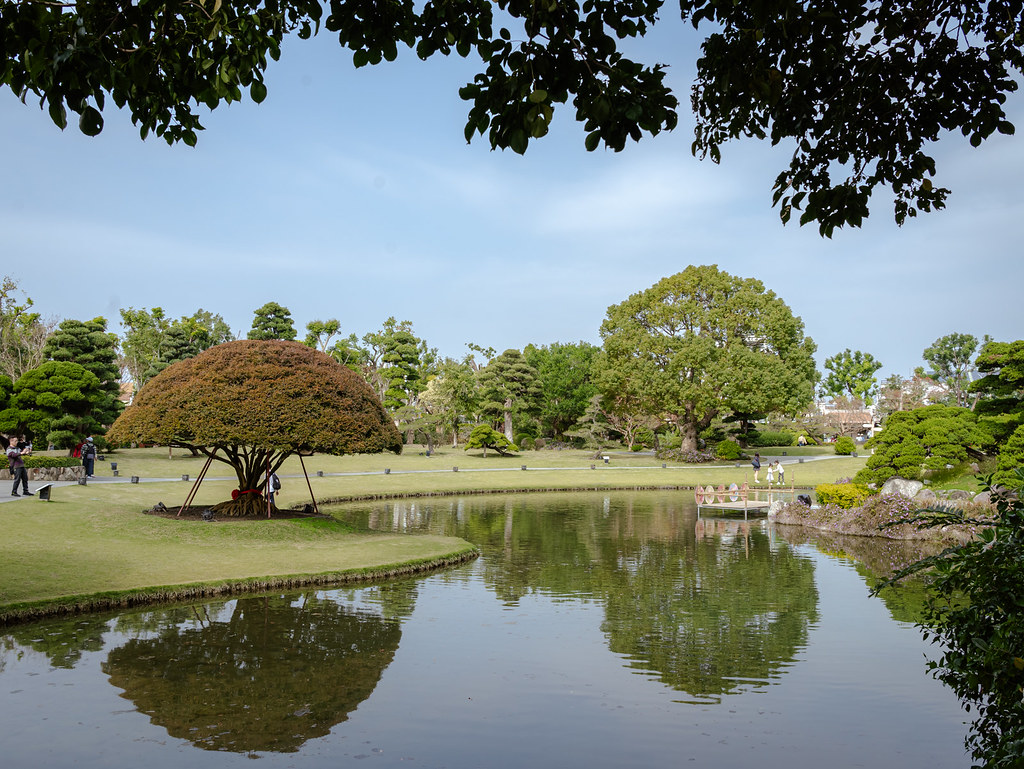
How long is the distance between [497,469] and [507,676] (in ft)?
118

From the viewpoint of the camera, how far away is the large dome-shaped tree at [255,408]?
1958 cm

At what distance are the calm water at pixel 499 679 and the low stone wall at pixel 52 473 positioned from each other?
851 inches

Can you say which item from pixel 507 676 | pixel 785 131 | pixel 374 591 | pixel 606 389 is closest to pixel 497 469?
pixel 606 389

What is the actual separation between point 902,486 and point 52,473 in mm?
33160

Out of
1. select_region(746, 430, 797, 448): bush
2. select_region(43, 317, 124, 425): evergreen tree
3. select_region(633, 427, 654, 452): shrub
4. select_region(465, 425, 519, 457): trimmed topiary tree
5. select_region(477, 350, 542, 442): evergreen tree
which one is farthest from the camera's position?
select_region(746, 430, 797, 448): bush

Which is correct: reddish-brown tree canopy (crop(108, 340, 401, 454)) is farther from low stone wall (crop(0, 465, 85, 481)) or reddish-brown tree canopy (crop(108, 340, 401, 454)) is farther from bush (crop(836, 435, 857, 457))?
bush (crop(836, 435, 857, 457))

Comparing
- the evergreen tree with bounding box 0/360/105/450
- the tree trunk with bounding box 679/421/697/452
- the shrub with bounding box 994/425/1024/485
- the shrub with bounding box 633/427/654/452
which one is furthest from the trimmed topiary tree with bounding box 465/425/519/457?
the shrub with bounding box 994/425/1024/485

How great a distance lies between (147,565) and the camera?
16.2 metres

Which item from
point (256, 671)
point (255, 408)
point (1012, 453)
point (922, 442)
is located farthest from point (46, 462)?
point (1012, 453)

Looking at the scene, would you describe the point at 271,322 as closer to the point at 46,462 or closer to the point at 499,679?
the point at 46,462

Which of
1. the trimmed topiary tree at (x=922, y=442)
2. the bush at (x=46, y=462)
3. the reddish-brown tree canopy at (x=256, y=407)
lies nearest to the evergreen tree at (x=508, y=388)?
the bush at (x=46, y=462)

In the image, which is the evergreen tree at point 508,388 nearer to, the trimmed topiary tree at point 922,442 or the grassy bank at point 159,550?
the grassy bank at point 159,550

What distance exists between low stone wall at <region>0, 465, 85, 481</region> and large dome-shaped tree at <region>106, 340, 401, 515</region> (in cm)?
1300

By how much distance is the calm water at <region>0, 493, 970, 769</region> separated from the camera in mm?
7930
